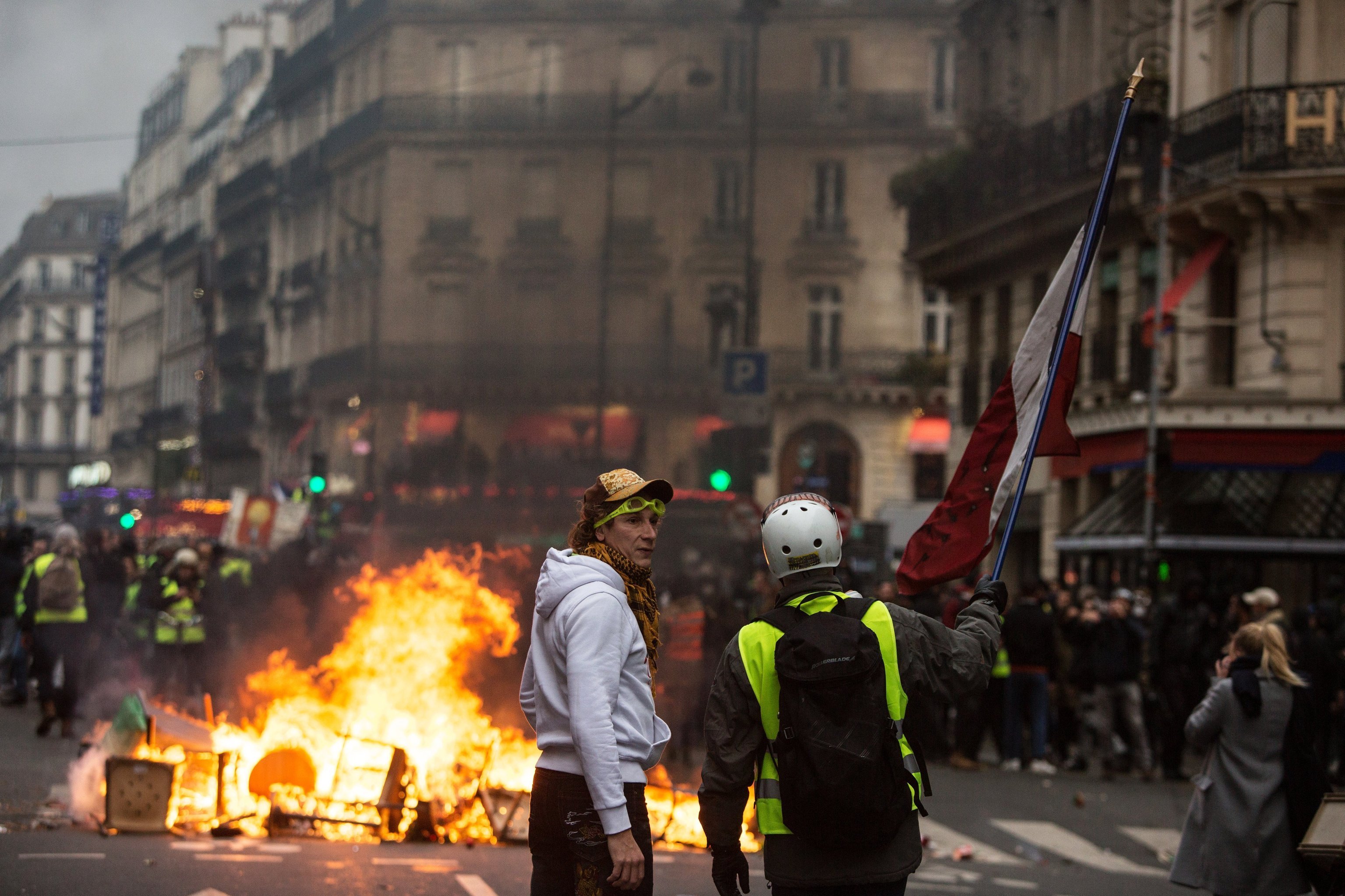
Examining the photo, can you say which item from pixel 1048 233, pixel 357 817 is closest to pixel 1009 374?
pixel 357 817

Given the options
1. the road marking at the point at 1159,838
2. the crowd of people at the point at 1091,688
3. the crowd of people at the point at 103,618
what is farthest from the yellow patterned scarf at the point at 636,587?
the crowd of people at the point at 1091,688

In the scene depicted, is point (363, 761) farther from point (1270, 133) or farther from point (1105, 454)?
point (1105, 454)

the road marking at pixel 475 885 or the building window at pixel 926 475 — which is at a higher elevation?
the building window at pixel 926 475

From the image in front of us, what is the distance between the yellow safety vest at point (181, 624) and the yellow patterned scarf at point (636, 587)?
12942mm

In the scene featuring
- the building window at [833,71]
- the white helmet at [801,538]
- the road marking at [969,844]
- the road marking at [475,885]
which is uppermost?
the building window at [833,71]

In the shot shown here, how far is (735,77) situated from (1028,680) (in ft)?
47.2

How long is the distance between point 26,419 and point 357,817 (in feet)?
394

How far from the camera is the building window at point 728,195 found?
2911 cm

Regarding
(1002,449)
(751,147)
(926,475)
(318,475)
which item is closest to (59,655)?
(318,475)

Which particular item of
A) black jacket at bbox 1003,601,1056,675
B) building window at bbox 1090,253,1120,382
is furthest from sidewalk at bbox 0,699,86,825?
building window at bbox 1090,253,1120,382

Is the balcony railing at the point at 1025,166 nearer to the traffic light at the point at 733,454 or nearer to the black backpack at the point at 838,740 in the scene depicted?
the traffic light at the point at 733,454

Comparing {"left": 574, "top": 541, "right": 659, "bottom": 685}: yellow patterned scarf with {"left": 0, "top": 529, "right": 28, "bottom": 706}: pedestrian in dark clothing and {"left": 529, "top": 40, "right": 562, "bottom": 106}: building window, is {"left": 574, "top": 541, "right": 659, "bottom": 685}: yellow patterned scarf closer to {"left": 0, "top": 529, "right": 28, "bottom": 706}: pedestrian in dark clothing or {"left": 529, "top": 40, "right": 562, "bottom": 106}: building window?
{"left": 0, "top": 529, "right": 28, "bottom": 706}: pedestrian in dark clothing

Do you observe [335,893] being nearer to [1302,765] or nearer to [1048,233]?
[1302,765]

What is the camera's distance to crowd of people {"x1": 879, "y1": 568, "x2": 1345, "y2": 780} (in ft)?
54.9
